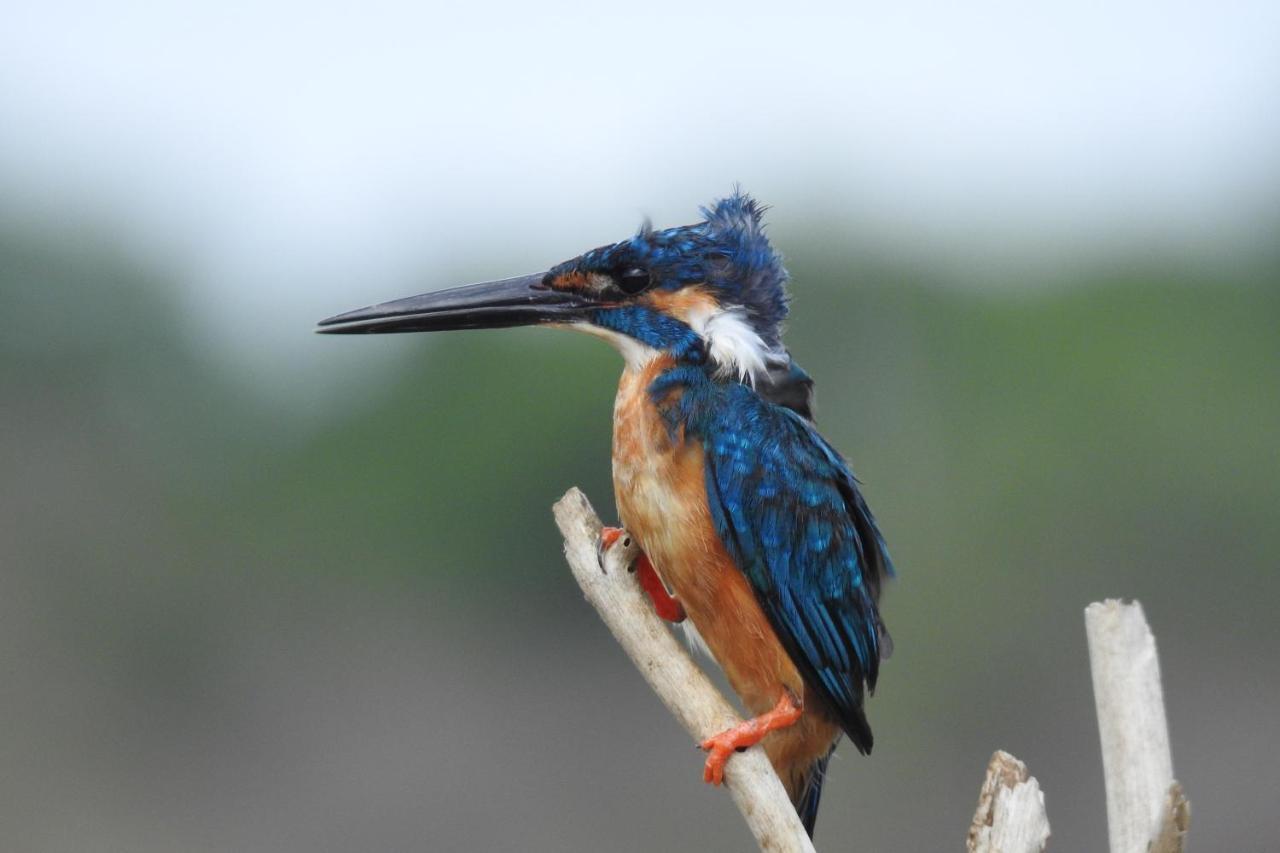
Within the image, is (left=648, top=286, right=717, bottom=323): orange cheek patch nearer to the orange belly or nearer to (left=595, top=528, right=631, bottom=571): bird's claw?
the orange belly

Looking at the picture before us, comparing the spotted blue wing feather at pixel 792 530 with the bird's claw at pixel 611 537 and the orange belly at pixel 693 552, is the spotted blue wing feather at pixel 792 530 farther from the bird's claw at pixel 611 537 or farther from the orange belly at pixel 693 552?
the bird's claw at pixel 611 537

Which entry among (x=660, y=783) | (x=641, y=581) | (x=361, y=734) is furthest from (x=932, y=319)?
(x=641, y=581)

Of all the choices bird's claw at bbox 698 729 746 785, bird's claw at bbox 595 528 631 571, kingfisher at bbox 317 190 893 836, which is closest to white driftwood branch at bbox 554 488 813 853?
bird's claw at bbox 698 729 746 785

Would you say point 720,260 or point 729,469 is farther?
point 720,260

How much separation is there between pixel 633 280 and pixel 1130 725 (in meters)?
1.70

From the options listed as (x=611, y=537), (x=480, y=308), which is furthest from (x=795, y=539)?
(x=480, y=308)

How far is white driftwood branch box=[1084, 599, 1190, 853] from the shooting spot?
9.05 ft

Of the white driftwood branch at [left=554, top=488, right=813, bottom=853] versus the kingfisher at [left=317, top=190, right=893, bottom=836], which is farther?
the kingfisher at [left=317, top=190, right=893, bottom=836]

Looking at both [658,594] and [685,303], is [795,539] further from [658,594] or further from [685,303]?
[685,303]

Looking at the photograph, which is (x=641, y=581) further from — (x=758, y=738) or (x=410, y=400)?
(x=410, y=400)

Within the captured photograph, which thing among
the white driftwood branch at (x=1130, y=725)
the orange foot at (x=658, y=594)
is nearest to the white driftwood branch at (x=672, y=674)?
the orange foot at (x=658, y=594)

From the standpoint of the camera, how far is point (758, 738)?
11.2 feet

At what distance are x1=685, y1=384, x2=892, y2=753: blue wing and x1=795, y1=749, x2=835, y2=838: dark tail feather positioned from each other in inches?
12.4

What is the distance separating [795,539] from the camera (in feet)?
12.6
